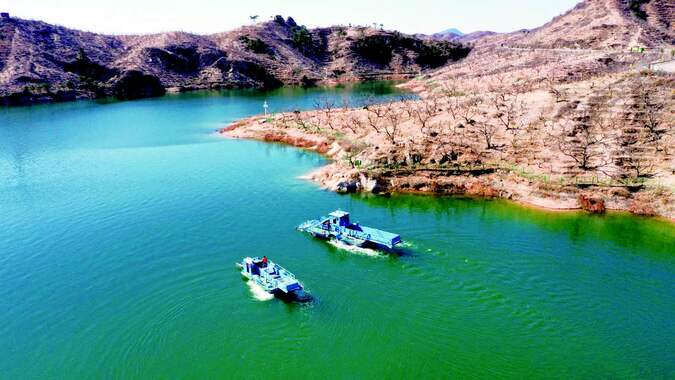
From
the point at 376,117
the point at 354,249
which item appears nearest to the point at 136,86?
the point at 376,117

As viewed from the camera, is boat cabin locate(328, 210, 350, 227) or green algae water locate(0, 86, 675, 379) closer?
green algae water locate(0, 86, 675, 379)

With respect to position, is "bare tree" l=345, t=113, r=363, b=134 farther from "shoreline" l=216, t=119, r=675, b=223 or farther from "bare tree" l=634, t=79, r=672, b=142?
"bare tree" l=634, t=79, r=672, b=142

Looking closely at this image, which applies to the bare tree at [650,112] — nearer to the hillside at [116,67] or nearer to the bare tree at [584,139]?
the bare tree at [584,139]

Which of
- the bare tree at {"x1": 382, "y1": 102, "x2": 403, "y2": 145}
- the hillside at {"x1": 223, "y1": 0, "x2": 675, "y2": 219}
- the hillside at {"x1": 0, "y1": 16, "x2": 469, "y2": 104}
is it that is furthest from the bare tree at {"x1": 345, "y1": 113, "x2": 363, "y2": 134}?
the hillside at {"x1": 0, "y1": 16, "x2": 469, "y2": 104}

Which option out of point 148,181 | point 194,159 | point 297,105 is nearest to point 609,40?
point 297,105

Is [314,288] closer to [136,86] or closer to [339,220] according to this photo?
[339,220]

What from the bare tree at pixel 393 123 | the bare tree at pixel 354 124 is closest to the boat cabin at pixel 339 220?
the bare tree at pixel 393 123

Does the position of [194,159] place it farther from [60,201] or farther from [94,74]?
[94,74]

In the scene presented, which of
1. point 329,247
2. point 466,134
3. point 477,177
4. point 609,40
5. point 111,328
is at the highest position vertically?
point 609,40
